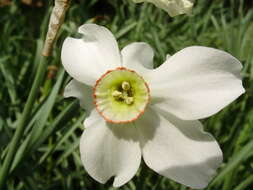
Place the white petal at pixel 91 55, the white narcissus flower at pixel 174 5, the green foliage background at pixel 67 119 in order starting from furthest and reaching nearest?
the green foliage background at pixel 67 119 < the white petal at pixel 91 55 < the white narcissus flower at pixel 174 5

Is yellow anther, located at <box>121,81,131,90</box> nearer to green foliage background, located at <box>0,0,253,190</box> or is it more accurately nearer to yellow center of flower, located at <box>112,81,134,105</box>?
yellow center of flower, located at <box>112,81,134,105</box>

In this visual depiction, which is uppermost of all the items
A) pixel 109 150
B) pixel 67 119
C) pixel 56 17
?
pixel 56 17

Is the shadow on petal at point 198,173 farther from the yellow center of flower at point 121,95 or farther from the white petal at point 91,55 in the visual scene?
the white petal at point 91,55

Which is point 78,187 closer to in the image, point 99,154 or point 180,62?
point 99,154

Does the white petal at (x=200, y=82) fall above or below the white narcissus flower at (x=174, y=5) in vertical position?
below

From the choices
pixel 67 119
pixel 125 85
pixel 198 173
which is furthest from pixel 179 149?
pixel 67 119

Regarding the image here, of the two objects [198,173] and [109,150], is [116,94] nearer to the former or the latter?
[109,150]

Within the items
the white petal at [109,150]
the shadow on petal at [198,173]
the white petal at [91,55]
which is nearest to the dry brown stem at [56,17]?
the white petal at [91,55]

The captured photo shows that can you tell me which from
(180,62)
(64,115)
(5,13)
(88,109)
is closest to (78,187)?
(64,115)
